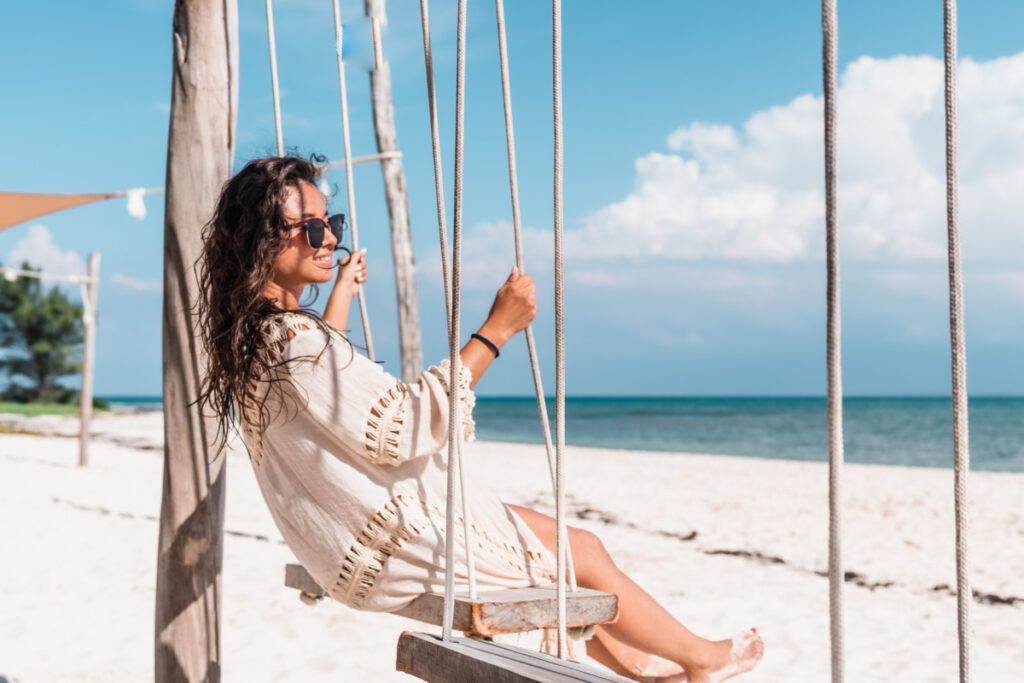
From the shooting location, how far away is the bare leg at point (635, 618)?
1714 mm

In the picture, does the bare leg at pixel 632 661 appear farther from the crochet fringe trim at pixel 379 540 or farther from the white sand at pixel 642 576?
the white sand at pixel 642 576

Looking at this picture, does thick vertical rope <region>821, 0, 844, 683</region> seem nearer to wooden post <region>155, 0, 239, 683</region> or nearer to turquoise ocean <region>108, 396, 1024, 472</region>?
wooden post <region>155, 0, 239, 683</region>

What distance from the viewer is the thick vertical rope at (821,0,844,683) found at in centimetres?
88

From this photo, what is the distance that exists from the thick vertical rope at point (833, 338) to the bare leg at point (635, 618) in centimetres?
82

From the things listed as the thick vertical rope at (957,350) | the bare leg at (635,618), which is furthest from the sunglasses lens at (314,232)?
the thick vertical rope at (957,350)

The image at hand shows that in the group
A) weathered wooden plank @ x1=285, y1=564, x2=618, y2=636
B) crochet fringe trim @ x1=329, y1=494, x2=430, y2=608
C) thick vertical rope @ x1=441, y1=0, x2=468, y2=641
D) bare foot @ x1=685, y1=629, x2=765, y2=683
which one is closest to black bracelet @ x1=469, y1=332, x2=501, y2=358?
thick vertical rope @ x1=441, y1=0, x2=468, y2=641

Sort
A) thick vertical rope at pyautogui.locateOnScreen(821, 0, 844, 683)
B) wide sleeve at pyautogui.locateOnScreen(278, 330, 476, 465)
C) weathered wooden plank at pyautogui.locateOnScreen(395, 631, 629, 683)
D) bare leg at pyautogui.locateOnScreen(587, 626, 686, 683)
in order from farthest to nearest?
bare leg at pyautogui.locateOnScreen(587, 626, 686, 683)
wide sleeve at pyautogui.locateOnScreen(278, 330, 476, 465)
weathered wooden plank at pyautogui.locateOnScreen(395, 631, 629, 683)
thick vertical rope at pyautogui.locateOnScreen(821, 0, 844, 683)

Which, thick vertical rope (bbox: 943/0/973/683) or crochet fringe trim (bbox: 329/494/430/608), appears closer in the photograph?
thick vertical rope (bbox: 943/0/973/683)

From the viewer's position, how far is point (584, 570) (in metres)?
1.71

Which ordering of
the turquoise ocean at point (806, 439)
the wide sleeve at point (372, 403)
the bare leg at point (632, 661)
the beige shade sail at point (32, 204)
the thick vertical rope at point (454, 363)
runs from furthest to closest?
the turquoise ocean at point (806, 439) → the beige shade sail at point (32, 204) → the bare leg at point (632, 661) → the wide sleeve at point (372, 403) → the thick vertical rope at point (454, 363)

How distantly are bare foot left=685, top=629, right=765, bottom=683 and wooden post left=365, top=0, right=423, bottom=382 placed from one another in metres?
3.43

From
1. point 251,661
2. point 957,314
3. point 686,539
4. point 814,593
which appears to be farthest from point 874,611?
point 957,314

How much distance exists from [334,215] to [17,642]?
246 cm

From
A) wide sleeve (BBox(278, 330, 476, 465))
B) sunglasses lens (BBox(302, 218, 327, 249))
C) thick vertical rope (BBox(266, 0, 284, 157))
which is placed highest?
thick vertical rope (BBox(266, 0, 284, 157))
